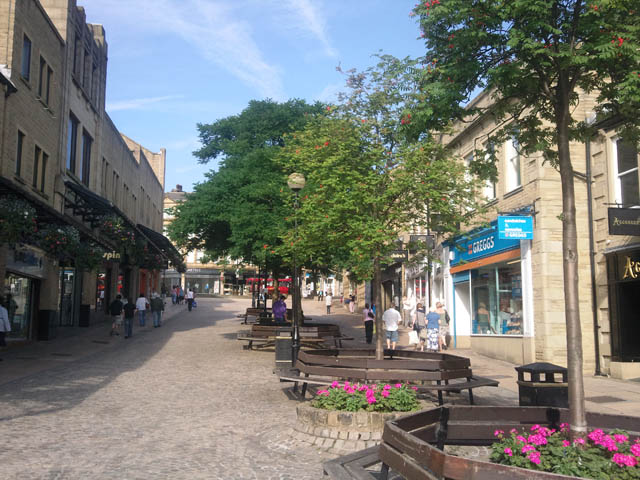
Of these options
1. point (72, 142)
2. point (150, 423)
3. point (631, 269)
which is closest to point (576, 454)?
point (150, 423)

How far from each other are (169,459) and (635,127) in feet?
20.6

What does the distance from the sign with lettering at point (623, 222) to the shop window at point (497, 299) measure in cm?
504

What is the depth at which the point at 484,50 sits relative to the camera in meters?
6.09

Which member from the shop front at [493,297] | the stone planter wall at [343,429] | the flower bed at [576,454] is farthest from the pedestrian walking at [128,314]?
the flower bed at [576,454]

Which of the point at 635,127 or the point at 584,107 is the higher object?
the point at 584,107

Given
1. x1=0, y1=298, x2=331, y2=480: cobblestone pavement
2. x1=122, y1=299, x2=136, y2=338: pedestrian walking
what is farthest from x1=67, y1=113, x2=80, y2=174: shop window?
x1=0, y1=298, x2=331, y2=480: cobblestone pavement

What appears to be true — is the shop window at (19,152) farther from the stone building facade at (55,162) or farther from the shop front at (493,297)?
the shop front at (493,297)

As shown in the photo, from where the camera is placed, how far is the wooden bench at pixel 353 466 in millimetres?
4605

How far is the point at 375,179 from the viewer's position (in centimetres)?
1184

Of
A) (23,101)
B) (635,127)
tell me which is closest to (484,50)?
(635,127)

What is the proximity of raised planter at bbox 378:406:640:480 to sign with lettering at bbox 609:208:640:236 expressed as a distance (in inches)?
349

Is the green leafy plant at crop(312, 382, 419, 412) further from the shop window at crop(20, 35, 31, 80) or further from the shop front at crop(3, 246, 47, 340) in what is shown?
the shop window at crop(20, 35, 31, 80)

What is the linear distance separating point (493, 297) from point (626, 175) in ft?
21.8

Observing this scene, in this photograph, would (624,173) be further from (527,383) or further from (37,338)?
(37,338)
